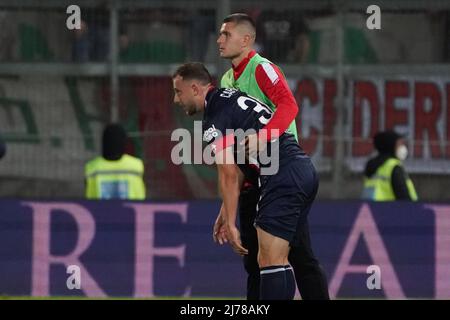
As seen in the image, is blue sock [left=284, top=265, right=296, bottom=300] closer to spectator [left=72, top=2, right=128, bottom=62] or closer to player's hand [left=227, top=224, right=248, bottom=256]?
player's hand [left=227, top=224, right=248, bottom=256]

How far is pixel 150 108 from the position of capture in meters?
14.9

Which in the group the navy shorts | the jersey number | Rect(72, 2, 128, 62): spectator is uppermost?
Rect(72, 2, 128, 62): spectator

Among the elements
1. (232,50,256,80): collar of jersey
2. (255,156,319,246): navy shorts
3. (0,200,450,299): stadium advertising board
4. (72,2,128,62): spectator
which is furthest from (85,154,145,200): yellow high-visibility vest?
(255,156,319,246): navy shorts

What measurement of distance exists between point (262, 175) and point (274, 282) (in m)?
0.68

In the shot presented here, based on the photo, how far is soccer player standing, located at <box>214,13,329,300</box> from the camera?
8.25 m

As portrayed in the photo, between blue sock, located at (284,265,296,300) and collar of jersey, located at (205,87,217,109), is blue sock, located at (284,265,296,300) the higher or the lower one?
the lower one

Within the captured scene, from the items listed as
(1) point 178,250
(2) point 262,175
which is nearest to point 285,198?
(2) point 262,175

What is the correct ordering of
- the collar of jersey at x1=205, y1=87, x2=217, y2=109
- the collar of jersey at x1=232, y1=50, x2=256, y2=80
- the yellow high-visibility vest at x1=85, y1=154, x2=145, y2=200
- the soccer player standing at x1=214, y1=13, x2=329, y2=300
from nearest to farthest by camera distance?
the collar of jersey at x1=205, y1=87, x2=217, y2=109
the soccer player standing at x1=214, y1=13, x2=329, y2=300
the collar of jersey at x1=232, y1=50, x2=256, y2=80
the yellow high-visibility vest at x1=85, y1=154, x2=145, y2=200

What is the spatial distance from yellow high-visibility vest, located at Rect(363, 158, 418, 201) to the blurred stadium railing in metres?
2.28

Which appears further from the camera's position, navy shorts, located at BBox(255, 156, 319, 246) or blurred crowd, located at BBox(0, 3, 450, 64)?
blurred crowd, located at BBox(0, 3, 450, 64)

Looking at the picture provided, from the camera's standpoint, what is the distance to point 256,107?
8.06 m

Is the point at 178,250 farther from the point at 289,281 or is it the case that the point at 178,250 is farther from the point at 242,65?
the point at 289,281

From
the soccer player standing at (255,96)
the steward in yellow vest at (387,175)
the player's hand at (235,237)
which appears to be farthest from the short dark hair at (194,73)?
the steward in yellow vest at (387,175)
